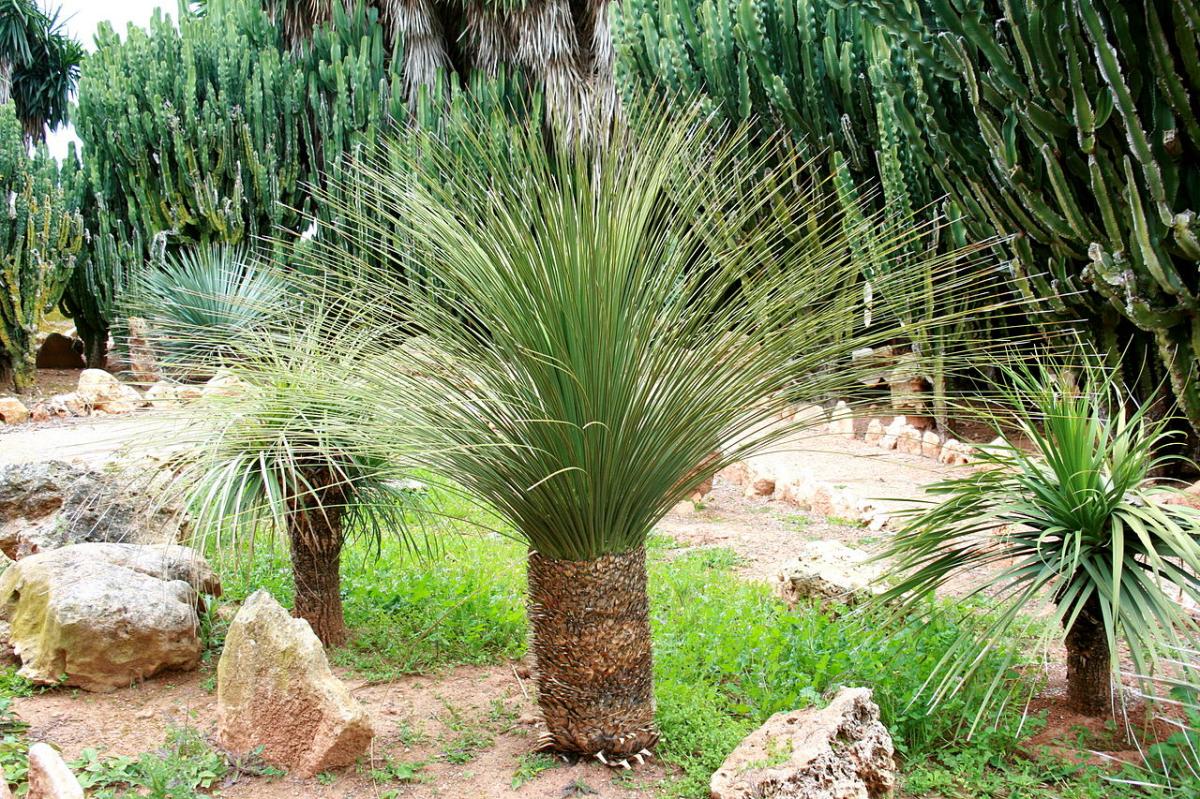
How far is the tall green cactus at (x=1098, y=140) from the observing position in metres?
4.23

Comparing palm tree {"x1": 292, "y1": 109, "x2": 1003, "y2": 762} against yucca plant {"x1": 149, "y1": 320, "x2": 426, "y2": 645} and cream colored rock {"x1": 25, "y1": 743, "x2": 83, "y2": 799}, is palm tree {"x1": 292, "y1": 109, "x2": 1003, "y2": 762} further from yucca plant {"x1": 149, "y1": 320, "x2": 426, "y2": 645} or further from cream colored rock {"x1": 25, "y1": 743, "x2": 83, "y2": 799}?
cream colored rock {"x1": 25, "y1": 743, "x2": 83, "y2": 799}

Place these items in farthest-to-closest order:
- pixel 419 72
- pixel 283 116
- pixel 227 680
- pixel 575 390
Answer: pixel 419 72
pixel 283 116
pixel 227 680
pixel 575 390

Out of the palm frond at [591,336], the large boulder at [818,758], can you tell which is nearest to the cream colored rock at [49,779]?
the palm frond at [591,336]

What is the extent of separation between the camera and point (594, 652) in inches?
88.8

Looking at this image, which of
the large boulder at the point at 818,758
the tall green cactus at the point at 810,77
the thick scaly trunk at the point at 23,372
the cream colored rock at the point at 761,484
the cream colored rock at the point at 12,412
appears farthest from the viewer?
the thick scaly trunk at the point at 23,372

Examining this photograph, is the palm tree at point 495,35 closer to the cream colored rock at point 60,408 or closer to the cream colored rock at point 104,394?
the cream colored rock at point 104,394

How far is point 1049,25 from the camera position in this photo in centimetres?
436

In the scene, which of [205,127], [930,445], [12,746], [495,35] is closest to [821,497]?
[930,445]

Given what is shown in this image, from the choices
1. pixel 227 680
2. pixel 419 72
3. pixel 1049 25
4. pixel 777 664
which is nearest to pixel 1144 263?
pixel 1049 25

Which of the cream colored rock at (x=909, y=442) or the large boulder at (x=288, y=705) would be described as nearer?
the large boulder at (x=288, y=705)

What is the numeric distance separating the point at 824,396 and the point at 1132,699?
1.51 m

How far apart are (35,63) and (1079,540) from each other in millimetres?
23045

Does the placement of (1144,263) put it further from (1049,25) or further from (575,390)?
(575,390)

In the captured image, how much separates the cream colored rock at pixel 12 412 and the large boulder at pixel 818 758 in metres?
8.57
